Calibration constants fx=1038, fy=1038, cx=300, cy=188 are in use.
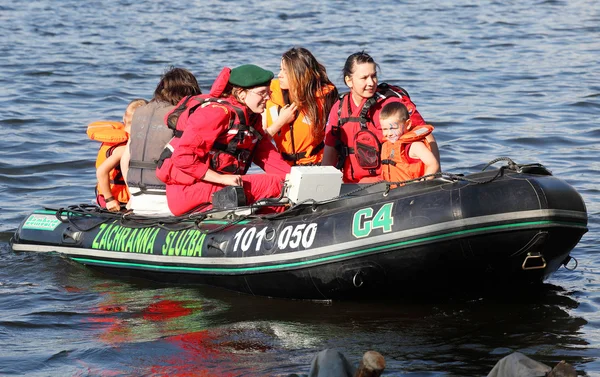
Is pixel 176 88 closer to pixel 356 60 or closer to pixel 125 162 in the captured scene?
pixel 125 162

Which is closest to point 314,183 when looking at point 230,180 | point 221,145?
point 230,180

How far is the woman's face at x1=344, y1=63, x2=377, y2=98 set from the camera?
6.48 m

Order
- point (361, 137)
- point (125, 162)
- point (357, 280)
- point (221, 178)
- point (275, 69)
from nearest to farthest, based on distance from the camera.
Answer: point (357, 280) → point (221, 178) → point (361, 137) → point (125, 162) → point (275, 69)

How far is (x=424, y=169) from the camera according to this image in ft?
20.0

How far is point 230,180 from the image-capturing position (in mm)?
6297

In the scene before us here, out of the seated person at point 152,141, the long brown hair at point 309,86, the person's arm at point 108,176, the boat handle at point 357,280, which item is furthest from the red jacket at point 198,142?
the boat handle at point 357,280

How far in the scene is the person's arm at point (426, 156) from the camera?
5957 mm

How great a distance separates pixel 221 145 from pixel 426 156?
126cm

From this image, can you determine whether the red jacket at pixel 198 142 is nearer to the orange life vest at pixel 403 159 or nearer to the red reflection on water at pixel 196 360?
the orange life vest at pixel 403 159

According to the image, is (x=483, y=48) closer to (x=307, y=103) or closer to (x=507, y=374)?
(x=307, y=103)

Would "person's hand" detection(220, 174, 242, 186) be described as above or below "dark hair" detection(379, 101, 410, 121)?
below

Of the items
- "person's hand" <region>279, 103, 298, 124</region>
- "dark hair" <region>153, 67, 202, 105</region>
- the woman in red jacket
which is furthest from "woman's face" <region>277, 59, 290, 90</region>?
"dark hair" <region>153, 67, 202, 105</region>

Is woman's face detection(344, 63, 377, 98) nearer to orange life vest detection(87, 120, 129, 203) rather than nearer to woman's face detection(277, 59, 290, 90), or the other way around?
woman's face detection(277, 59, 290, 90)

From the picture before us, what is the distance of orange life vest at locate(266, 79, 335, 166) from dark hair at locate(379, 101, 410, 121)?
2.50 feet
